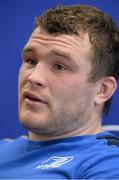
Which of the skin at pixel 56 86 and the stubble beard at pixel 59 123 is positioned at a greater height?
the skin at pixel 56 86

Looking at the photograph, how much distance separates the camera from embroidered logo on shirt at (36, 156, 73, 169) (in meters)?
0.86

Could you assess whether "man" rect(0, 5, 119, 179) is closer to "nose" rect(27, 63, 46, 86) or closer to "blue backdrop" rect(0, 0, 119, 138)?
"nose" rect(27, 63, 46, 86)

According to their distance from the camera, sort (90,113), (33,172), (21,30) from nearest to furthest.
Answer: (33,172) < (90,113) < (21,30)

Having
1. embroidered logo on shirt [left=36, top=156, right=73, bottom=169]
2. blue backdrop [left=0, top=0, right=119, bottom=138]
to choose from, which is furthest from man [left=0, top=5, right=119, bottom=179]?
blue backdrop [left=0, top=0, right=119, bottom=138]

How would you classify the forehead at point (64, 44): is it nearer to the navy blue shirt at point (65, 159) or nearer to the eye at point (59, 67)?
the eye at point (59, 67)

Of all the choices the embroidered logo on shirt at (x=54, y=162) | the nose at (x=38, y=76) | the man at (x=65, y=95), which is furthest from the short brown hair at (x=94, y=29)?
the embroidered logo on shirt at (x=54, y=162)

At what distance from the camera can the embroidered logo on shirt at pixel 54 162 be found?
859 millimetres

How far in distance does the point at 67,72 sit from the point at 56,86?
0.05 metres

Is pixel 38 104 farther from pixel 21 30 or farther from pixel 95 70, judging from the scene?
pixel 21 30

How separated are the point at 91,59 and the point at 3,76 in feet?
1.81

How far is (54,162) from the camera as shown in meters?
0.87

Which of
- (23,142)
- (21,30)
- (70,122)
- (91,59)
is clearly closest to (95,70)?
(91,59)

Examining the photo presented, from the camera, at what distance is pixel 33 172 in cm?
86

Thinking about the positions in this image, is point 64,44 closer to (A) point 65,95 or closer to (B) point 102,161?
(A) point 65,95
